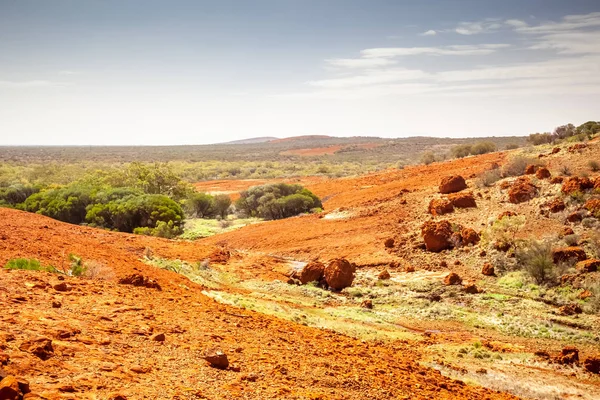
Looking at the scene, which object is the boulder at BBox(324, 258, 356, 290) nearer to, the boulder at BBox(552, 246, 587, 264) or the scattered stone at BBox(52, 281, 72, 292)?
the boulder at BBox(552, 246, 587, 264)

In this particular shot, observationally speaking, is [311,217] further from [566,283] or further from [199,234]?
[566,283]

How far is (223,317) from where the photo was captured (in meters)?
9.49

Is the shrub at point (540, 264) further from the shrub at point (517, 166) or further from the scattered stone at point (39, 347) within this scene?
the scattered stone at point (39, 347)

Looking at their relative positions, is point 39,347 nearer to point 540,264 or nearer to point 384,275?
point 384,275

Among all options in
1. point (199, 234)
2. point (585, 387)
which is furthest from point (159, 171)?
point (585, 387)

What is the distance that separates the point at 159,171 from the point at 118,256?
1073 inches

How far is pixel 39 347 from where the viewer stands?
568cm

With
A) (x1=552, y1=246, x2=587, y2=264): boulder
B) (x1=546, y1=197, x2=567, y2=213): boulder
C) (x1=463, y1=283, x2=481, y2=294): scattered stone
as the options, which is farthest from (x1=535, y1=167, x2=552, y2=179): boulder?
(x1=463, y1=283, x2=481, y2=294): scattered stone

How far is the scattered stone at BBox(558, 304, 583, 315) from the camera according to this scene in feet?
47.9

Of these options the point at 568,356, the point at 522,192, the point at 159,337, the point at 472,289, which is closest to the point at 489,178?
the point at 522,192

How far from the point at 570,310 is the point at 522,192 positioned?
9.09 meters

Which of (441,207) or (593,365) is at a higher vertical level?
(441,207)

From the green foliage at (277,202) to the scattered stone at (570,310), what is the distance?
22.4 m

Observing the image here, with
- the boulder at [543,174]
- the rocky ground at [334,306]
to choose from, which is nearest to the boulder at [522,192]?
the rocky ground at [334,306]
